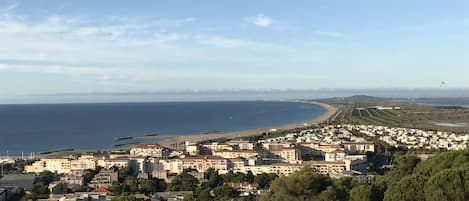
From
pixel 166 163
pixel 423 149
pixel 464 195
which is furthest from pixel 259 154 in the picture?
pixel 464 195

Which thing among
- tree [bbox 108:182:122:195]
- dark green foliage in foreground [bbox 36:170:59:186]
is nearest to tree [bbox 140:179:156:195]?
tree [bbox 108:182:122:195]

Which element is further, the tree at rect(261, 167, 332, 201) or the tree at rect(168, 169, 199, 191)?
the tree at rect(168, 169, 199, 191)

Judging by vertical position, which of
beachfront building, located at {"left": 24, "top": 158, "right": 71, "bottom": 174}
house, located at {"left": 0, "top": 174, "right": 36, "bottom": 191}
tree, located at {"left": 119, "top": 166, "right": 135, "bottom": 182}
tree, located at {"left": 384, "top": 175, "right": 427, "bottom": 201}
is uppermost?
tree, located at {"left": 384, "top": 175, "right": 427, "bottom": 201}

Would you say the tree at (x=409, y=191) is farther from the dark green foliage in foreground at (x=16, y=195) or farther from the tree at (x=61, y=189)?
the tree at (x=61, y=189)

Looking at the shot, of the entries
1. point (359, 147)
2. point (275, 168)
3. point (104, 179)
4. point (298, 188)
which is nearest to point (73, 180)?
point (104, 179)

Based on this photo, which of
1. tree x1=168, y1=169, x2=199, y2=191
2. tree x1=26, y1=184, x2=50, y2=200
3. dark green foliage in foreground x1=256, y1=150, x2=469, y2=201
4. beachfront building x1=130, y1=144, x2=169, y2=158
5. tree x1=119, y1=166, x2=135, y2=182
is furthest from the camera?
beachfront building x1=130, y1=144, x2=169, y2=158

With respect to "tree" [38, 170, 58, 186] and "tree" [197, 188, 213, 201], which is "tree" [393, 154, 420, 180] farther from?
"tree" [38, 170, 58, 186]

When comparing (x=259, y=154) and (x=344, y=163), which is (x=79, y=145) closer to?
(x=259, y=154)
